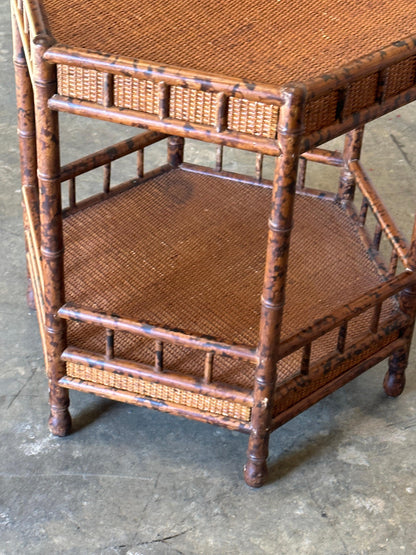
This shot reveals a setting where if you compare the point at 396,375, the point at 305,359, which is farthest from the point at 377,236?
the point at 305,359

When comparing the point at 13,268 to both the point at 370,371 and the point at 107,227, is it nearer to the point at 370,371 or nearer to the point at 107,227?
the point at 107,227

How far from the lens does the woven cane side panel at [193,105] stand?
2.50 metres

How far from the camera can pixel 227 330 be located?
333 centimetres

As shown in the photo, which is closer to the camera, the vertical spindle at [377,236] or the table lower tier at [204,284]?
the table lower tier at [204,284]

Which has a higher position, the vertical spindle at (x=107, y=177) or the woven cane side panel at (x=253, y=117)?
the woven cane side panel at (x=253, y=117)

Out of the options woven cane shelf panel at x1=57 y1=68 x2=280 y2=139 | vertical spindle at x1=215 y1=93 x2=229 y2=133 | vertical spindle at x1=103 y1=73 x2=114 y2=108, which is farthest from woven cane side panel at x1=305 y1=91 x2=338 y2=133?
vertical spindle at x1=103 y1=73 x2=114 y2=108

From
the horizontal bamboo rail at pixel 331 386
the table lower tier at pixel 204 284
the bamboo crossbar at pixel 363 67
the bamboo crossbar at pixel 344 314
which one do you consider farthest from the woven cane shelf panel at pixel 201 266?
the bamboo crossbar at pixel 363 67

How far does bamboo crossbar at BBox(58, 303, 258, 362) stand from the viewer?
292 cm

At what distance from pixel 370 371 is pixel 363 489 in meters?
0.66

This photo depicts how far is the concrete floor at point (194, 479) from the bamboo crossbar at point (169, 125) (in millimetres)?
1289

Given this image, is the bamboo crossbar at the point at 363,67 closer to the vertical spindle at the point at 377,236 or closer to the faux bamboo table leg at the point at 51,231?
the faux bamboo table leg at the point at 51,231

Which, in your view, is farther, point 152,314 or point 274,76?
point 152,314

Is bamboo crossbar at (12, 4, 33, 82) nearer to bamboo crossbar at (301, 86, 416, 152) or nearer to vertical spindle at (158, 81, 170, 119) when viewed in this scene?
vertical spindle at (158, 81, 170, 119)

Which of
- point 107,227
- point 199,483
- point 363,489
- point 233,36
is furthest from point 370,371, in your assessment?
point 233,36
